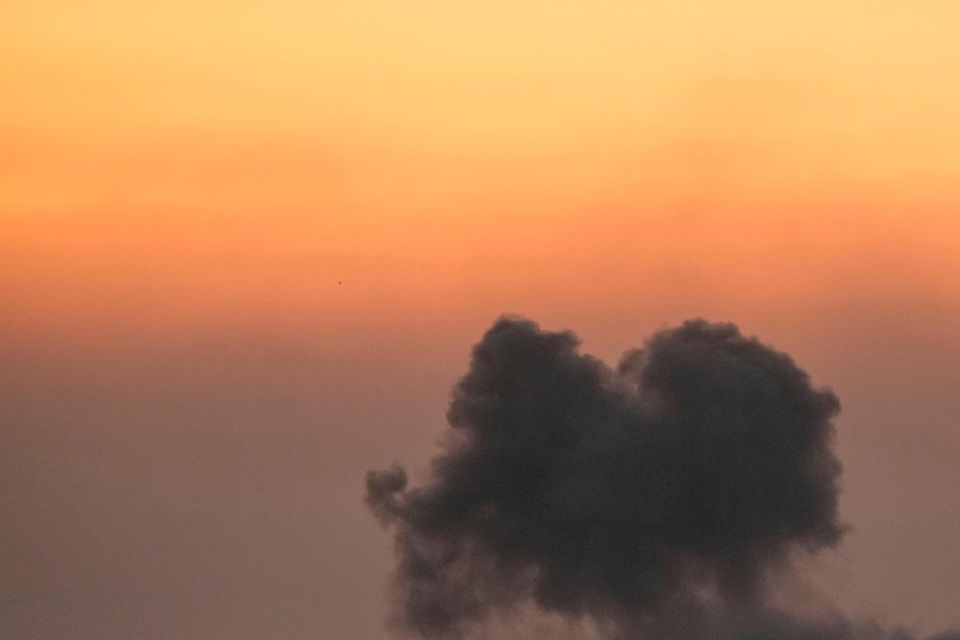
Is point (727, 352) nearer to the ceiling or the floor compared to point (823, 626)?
nearer to the ceiling

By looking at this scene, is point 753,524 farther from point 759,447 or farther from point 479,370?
point 479,370

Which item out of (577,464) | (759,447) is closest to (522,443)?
(577,464)

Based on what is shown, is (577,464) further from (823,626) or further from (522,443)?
(823,626)

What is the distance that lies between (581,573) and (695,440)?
10.5 meters

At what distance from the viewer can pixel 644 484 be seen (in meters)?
164

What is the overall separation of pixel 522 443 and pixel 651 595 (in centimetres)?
1177

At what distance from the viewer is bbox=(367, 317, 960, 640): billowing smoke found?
536 ft

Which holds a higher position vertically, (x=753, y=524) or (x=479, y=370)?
(x=479, y=370)

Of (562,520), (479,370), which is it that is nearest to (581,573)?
(562,520)

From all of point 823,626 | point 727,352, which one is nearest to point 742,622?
Answer: point 823,626

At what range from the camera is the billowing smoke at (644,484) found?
164 m

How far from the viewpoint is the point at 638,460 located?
16325 cm

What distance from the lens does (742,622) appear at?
165 m

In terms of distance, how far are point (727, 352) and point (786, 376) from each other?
380 centimetres
